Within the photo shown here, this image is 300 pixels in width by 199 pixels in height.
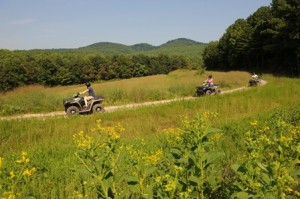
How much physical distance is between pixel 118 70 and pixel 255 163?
104m

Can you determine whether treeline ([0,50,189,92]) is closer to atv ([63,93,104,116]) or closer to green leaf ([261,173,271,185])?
atv ([63,93,104,116])

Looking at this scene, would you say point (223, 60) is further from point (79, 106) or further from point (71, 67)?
point (79, 106)

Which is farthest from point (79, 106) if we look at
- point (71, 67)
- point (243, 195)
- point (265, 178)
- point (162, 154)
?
point (71, 67)

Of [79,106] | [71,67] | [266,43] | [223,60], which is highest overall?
[266,43]

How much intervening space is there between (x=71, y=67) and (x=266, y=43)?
2571 inches

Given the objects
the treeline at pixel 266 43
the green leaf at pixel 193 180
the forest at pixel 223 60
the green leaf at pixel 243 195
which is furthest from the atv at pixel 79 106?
the forest at pixel 223 60

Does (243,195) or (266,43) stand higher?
(266,43)

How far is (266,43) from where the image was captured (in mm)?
53594

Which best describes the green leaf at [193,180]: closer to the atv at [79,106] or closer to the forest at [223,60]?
the atv at [79,106]

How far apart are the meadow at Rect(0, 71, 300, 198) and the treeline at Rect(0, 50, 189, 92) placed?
69.2 metres

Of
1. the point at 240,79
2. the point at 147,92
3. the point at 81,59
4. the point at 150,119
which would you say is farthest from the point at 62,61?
the point at 150,119

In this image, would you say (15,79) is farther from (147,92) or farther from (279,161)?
(279,161)

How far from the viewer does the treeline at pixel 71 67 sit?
8057 centimetres

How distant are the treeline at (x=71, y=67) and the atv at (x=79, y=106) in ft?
206
